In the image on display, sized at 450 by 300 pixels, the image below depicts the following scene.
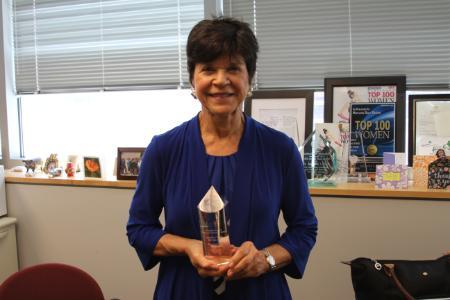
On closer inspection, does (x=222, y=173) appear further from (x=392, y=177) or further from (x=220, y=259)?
(x=392, y=177)

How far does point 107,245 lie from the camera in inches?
85.6

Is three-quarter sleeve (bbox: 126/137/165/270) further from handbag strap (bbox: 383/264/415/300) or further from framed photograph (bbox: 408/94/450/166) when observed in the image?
framed photograph (bbox: 408/94/450/166)

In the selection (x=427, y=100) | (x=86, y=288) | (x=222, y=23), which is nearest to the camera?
(x=222, y=23)

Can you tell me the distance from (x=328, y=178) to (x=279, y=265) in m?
0.88

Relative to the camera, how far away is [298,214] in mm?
1128

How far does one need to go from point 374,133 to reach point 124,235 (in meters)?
1.44

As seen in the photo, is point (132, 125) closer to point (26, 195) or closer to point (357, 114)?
point (26, 195)

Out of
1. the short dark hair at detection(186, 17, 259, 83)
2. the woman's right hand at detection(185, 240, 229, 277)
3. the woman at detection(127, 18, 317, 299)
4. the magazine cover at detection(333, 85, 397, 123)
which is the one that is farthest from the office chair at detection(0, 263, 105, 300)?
the magazine cover at detection(333, 85, 397, 123)

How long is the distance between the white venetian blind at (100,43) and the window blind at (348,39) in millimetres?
432

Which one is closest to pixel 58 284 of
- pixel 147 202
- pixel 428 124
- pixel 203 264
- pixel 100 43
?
pixel 147 202

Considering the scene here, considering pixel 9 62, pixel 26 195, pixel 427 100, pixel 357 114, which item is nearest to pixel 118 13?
pixel 9 62

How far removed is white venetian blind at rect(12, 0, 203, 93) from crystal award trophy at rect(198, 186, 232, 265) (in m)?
1.45

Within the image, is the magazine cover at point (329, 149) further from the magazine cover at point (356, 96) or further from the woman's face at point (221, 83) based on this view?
the woman's face at point (221, 83)

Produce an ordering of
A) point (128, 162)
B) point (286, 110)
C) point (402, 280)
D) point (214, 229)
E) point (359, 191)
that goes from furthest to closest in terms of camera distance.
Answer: point (128, 162), point (286, 110), point (359, 191), point (402, 280), point (214, 229)
